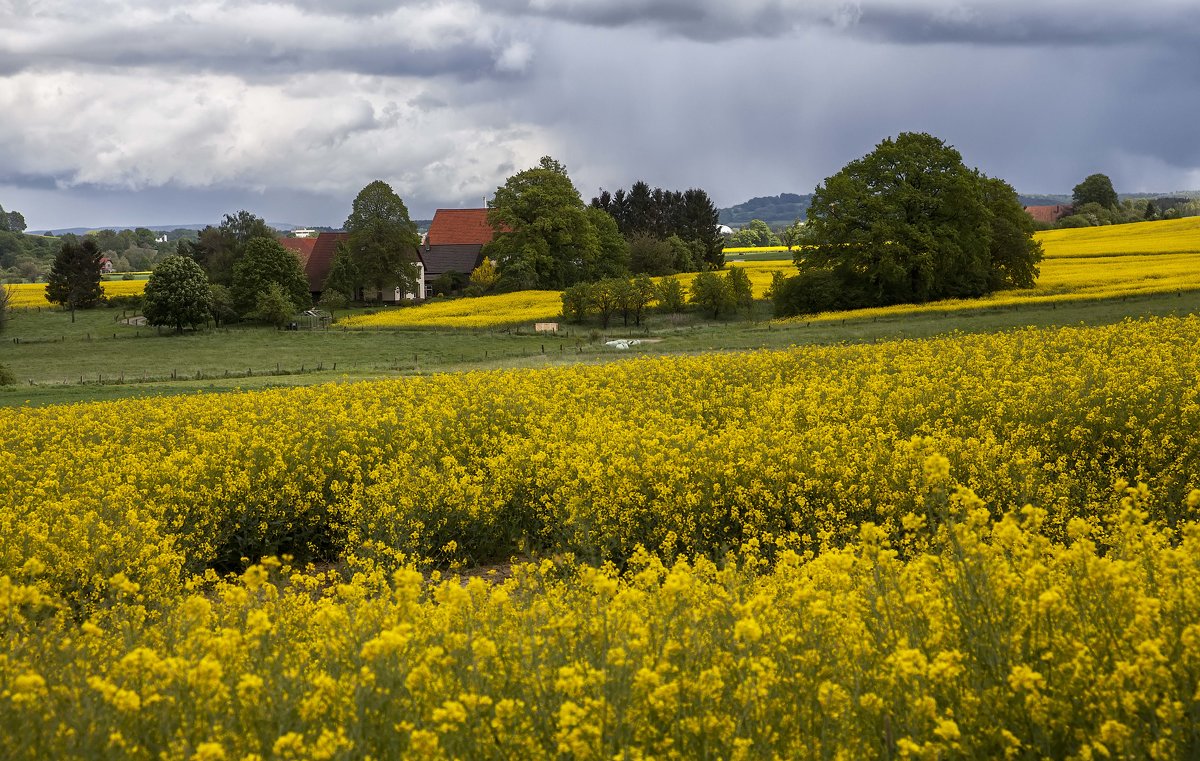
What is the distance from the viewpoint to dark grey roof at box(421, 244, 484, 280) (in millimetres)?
93250

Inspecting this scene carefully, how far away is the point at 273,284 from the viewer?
224 feet

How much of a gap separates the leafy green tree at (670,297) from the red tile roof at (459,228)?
133ft

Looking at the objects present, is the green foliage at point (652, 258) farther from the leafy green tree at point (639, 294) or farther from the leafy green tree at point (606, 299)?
the leafy green tree at point (606, 299)

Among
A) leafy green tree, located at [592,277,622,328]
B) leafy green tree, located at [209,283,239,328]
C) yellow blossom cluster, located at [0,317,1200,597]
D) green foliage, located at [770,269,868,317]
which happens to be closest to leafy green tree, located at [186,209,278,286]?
leafy green tree, located at [209,283,239,328]

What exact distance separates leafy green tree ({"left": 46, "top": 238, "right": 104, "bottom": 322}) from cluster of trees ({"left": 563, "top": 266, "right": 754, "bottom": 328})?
1769 inches

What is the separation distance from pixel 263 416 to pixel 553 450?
6117 millimetres

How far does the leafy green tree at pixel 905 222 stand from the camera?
51500 millimetres

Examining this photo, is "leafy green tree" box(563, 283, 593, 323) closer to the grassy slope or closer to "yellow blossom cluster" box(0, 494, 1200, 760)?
the grassy slope

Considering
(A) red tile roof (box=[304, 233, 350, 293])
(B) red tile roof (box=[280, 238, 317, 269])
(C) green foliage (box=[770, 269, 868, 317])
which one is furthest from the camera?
(B) red tile roof (box=[280, 238, 317, 269])

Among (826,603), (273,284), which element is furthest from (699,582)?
(273,284)

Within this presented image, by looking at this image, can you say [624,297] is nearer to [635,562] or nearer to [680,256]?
[680,256]

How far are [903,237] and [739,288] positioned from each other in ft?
35.6

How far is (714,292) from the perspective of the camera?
2288 inches

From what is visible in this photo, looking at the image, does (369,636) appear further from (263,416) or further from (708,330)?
(708,330)
